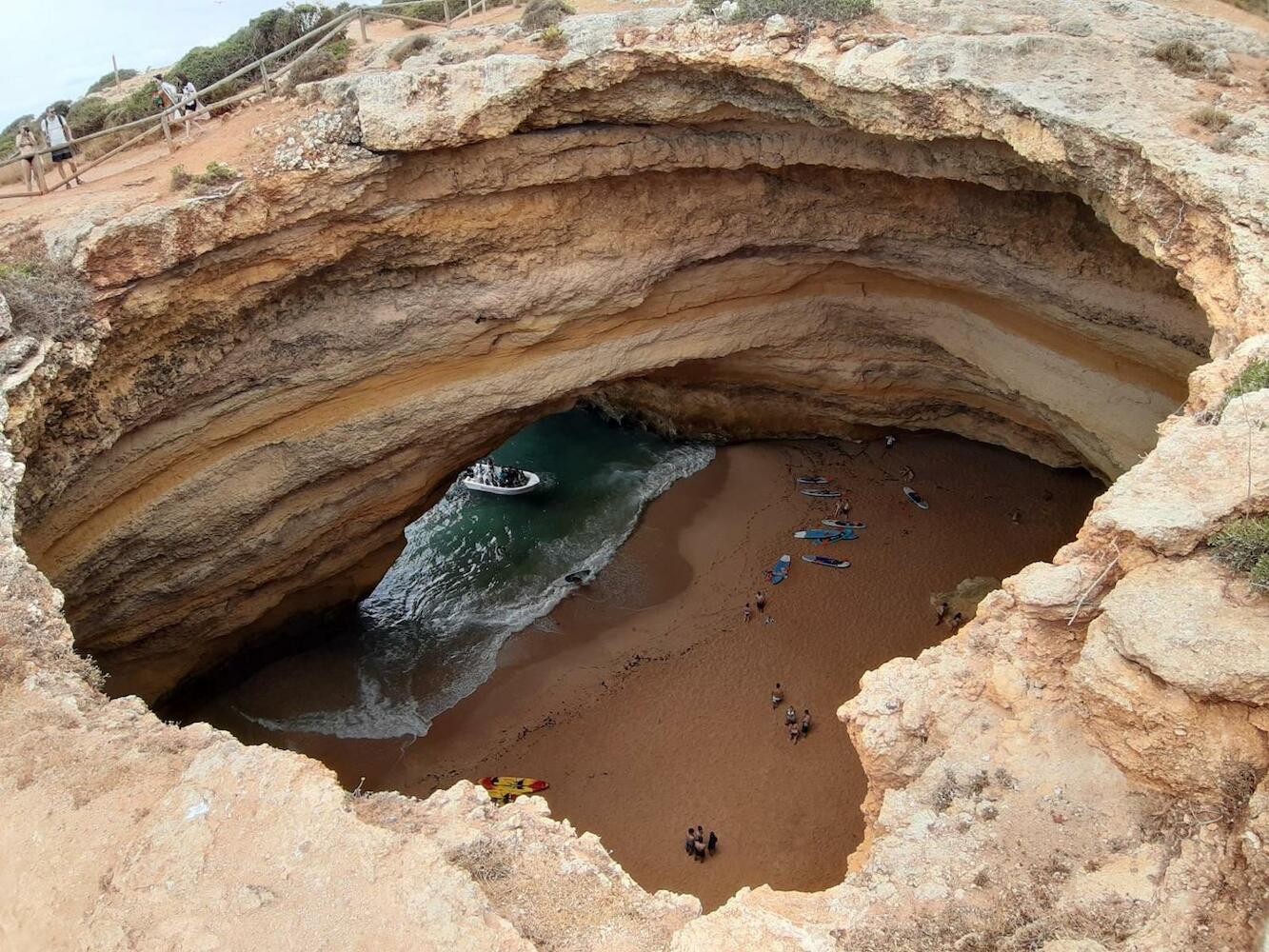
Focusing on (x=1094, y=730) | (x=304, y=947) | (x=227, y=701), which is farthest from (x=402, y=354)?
(x=1094, y=730)

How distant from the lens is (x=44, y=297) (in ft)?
36.3

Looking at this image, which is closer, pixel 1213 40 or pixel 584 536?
pixel 1213 40

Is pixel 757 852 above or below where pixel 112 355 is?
below

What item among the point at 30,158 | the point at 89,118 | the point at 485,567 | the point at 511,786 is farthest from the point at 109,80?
the point at 511,786

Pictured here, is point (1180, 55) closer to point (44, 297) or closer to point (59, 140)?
point (44, 297)

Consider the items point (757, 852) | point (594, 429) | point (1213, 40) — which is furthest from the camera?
point (594, 429)

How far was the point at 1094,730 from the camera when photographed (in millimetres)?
6289

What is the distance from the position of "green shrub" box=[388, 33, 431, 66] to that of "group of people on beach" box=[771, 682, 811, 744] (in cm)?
1261

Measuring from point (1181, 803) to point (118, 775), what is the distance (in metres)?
7.26

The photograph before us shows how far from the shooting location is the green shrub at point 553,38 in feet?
40.6

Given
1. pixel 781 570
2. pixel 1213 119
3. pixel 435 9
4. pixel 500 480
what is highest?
pixel 435 9

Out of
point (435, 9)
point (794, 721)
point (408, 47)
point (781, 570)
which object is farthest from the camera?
point (781, 570)

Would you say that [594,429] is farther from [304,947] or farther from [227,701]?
[304,947]

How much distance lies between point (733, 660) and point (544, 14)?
11.9m
